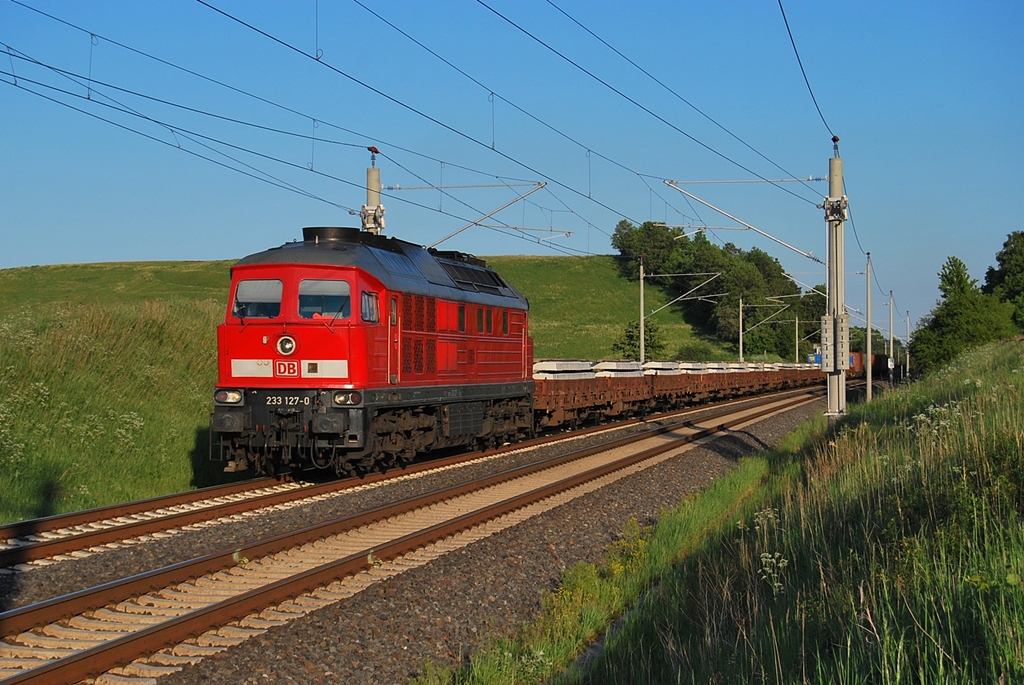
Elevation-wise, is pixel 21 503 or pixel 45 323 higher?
pixel 45 323

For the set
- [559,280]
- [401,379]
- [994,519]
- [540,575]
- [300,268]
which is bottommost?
[540,575]

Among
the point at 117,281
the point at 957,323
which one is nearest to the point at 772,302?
the point at 957,323

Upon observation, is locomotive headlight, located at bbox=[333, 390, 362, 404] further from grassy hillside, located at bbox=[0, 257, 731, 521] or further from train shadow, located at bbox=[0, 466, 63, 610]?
train shadow, located at bbox=[0, 466, 63, 610]

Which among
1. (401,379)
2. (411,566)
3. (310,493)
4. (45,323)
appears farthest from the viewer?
(45,323)

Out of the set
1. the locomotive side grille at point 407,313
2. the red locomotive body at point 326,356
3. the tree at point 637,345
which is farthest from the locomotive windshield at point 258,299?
the tree at point 637,345

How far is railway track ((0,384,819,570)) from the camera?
10.3 meters

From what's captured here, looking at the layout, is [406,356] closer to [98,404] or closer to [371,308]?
[371,308]

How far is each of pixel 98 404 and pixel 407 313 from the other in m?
5.59

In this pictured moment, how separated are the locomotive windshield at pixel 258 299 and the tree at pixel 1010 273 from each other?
262 ft

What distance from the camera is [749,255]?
141125 mm

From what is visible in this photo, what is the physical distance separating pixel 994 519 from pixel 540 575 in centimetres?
453

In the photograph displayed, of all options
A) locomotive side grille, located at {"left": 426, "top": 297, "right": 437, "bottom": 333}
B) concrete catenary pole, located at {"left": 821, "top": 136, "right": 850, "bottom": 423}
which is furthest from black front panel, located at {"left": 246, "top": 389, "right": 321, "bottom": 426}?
concrete catenary pole, located at {"left": 821, "top": 136, "right": 850, "bottom": 423}

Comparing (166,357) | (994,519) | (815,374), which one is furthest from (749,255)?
(994,519)

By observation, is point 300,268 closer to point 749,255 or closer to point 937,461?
point 937,461
